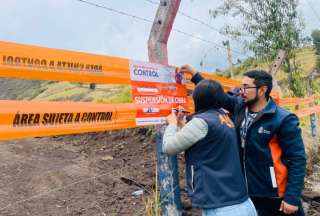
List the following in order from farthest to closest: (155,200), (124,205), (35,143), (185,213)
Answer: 1. (35,143)
2. (124,205)
3. (185,213)
4. (155,200)

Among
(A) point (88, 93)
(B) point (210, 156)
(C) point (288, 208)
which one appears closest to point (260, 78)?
(B) point (210, 156)

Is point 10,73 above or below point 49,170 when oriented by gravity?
above

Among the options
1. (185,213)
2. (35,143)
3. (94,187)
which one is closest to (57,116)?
(185,213)

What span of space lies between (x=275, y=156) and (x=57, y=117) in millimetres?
1693

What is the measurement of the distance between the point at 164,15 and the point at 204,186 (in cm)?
178

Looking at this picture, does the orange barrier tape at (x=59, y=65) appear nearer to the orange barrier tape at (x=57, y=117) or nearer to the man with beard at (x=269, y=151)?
the orange barrier tape at (x=57, y=117)

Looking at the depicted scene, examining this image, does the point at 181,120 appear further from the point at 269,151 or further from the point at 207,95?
the point at 269,151

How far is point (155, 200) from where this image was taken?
141 inches

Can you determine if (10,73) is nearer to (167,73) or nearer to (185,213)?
(167,73)

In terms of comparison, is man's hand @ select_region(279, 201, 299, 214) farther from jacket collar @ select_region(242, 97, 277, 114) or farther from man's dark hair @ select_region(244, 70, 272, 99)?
man's dark hair @ select_region(244, 70, 272, 99)

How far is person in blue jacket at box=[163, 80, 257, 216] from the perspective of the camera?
99.5 inches

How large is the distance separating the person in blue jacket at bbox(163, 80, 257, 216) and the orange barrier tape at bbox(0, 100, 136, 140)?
2.10 ft

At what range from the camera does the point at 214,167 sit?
2545 millimetres

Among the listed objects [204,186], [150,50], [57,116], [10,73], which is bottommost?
[204,186]
